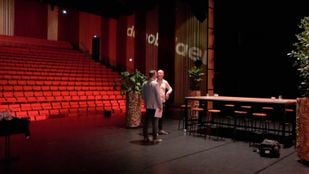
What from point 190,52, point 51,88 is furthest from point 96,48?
point 190,52

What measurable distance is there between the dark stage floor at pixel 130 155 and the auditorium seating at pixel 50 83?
2.43m

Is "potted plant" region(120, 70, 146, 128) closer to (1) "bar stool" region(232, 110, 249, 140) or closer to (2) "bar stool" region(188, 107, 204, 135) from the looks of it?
(2) "bar stool" region(188, 107, 204, 135)

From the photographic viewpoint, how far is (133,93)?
672 centimetres

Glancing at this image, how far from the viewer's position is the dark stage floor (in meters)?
3.65

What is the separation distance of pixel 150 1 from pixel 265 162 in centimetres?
879

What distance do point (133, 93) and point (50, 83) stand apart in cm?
442

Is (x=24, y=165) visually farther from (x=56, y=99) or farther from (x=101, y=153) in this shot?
(x=56, y=99)

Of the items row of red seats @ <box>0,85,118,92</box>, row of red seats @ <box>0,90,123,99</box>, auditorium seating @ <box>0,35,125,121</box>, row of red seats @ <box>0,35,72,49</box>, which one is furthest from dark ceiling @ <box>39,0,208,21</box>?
row of red seats @ <box>0,90,123,99</box>

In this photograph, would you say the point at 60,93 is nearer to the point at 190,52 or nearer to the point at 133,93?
the point at 133,93

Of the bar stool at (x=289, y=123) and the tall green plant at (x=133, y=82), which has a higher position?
the tall green plant at (x=133, y=82)

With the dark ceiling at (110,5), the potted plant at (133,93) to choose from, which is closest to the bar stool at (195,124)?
the potted plant at (133,93)

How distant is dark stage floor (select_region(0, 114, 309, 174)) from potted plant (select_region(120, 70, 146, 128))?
613mm

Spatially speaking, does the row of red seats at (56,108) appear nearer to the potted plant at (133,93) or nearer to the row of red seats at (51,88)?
the row of red seats at (51,88)

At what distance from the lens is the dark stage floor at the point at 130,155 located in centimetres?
365
